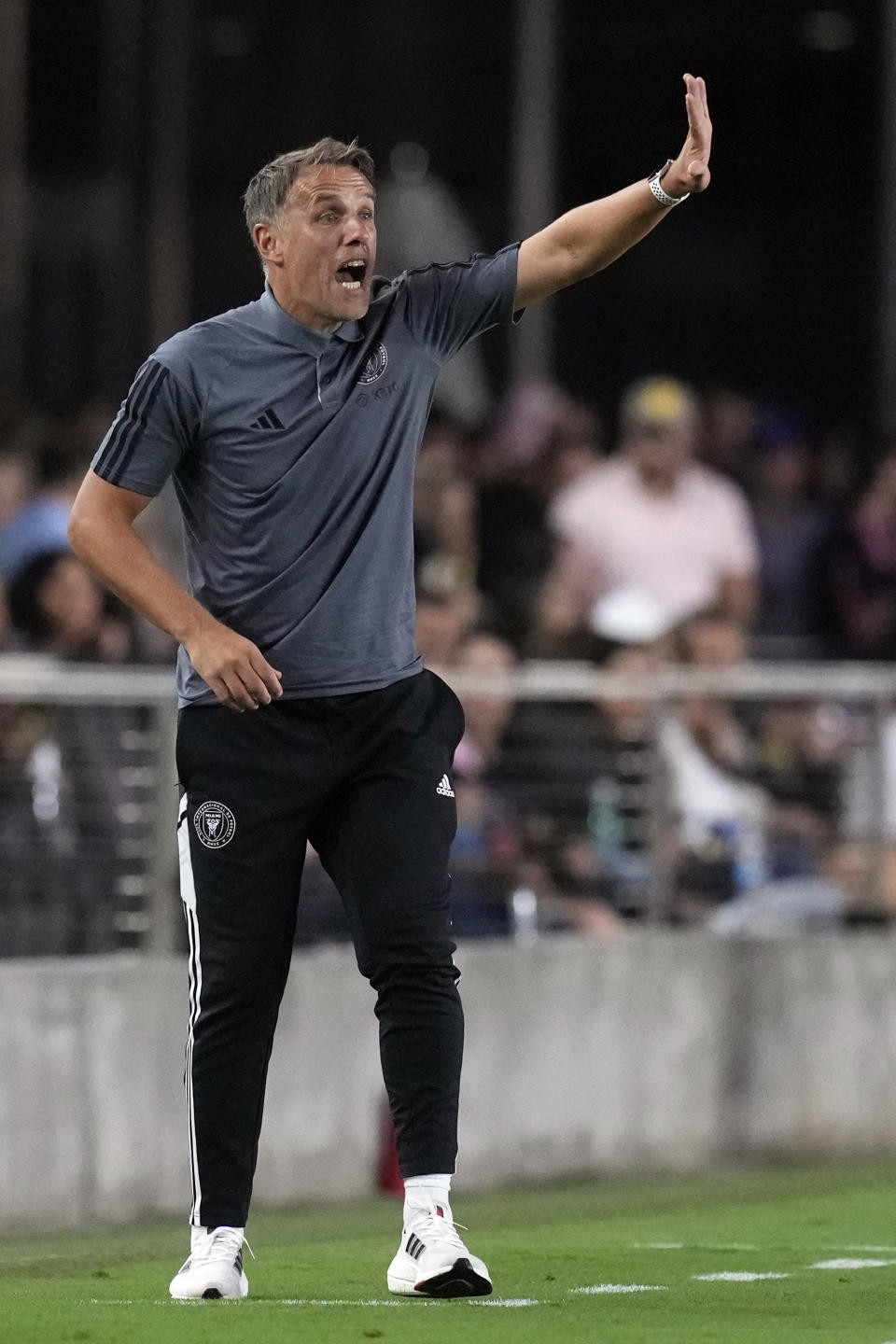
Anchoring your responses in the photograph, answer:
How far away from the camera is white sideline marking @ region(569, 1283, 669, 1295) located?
6.88 meters

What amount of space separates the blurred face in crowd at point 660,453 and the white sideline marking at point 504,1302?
737 centimetres

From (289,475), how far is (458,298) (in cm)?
55

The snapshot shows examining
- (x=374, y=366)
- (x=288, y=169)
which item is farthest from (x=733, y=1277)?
(x=288, y=169)

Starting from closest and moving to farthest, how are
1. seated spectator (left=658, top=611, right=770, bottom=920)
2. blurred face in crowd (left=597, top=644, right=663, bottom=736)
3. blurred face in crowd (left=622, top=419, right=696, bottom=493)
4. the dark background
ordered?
1. blurred face in crowd (left=597, top=644, right=663, bottom=736)
2. seated spectator (left=658, top=611, right=770, bottom=920)
3. blurred face in crowd (left=622, top=419, right=696, bottom=493)
4. the dark background

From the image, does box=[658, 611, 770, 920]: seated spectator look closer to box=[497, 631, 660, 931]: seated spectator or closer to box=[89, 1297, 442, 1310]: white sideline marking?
box=[497, 631, 660, 931]: seated spectator

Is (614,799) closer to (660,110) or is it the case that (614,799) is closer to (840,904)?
(840,904)

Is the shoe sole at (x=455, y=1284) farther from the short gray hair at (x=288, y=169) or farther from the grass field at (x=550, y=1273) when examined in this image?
the short gray hair at (x=288, y=169)

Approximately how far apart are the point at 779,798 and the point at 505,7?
1978cm

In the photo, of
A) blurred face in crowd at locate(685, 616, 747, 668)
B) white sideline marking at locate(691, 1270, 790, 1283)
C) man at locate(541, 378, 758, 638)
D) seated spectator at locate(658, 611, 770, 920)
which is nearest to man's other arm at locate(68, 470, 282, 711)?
white sideline marking at locate(691, 1270, 790, 1283)

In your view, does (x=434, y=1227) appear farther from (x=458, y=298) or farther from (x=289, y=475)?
(x=458, y=298)

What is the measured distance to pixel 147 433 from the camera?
6.60 meters

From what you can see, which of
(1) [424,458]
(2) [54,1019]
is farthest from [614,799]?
(1) [424,458]

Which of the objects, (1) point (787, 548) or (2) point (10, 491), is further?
(1) point (787, 548)

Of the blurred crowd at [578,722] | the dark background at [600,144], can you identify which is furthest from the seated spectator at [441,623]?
the dark background at [600,144]
